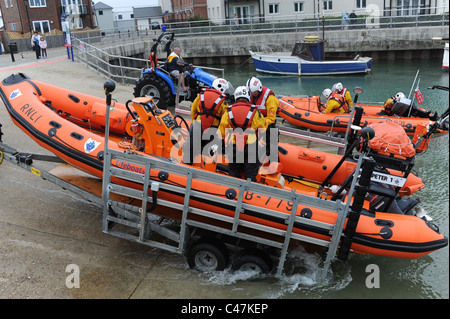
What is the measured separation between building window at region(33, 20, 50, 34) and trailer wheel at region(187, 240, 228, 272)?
28.6m

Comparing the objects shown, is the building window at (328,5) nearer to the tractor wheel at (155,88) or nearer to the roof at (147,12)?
the tractor wheel at (155,88)

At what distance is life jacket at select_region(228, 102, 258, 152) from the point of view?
4.40 metres

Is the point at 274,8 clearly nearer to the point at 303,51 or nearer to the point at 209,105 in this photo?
the point at 303,51

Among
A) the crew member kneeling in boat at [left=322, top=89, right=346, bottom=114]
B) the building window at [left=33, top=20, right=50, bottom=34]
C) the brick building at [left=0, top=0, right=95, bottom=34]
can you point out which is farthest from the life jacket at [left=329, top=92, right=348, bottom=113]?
the building window at [left=33, top=20, right=50, bottom=34]

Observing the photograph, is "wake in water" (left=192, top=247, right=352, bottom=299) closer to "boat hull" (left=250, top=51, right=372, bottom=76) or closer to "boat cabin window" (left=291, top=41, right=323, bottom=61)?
"boat hull" (left=250, top=51, right=372, bottom=76)

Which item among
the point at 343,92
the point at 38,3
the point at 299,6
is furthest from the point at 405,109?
the point at 38,3

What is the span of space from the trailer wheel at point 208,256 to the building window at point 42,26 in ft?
93.9

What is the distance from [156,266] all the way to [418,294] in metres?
2.90

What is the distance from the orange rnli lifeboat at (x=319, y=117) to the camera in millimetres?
8531

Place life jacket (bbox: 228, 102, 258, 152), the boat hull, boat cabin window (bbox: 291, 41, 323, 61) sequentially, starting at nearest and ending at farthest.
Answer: life jacket (bbox: 228, 102, 258, 152) < the boat hull < boat cabin window (bbox: 291, 41, 323, 61)

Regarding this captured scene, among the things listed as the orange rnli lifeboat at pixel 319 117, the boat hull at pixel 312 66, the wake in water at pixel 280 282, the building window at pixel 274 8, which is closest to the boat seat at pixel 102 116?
the wake in water at pixel 280 282

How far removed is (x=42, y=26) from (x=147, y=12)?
1047 inches

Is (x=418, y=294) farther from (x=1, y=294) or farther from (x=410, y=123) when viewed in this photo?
(x=410, y=123)

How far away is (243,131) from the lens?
4430 millimetres
